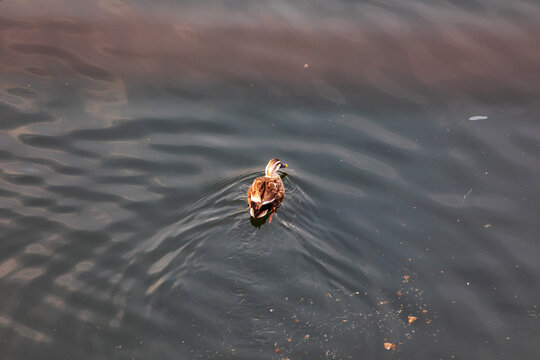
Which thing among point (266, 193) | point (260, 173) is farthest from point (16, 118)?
point (266, 193)

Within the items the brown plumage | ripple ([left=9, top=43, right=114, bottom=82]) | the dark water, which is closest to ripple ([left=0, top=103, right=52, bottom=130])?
the dark water

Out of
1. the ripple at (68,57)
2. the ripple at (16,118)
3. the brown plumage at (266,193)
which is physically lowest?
the brown plumage at (266,193)

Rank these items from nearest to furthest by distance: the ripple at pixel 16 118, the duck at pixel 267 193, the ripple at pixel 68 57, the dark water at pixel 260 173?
the dark water at pixel 260 173
the duck at pixel 267 193
the ripple at pixel 16 118
the ripple at pixel 68 57

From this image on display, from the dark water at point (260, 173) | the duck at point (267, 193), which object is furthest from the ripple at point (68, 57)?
the duck at point (267, 193)

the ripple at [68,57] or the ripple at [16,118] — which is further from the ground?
the ripple at [68,57]

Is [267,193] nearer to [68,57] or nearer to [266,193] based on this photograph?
[266,193]

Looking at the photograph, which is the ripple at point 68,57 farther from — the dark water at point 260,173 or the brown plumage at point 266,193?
the brown plumage at point 266,193

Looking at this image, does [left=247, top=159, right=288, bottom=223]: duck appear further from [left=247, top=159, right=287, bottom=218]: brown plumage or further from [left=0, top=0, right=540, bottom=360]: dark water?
[left=0, top=0, right=540, bottom=360]: dark water
